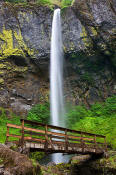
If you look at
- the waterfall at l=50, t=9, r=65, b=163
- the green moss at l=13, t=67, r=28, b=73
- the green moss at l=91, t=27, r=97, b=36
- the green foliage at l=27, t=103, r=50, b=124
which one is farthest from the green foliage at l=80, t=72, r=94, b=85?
the green moss at l=13, t=67, r=28, b=73

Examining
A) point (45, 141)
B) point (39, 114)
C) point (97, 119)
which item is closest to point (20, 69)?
point (39, 114)

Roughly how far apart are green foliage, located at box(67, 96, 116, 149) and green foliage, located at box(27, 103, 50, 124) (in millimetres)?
2621

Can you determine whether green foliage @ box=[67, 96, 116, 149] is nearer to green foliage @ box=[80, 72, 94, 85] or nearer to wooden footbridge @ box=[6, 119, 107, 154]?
green foliage @ box=[80, 72, 94, 85]

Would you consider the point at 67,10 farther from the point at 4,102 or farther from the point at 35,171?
the point at 35,171

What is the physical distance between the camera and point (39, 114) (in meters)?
20.0

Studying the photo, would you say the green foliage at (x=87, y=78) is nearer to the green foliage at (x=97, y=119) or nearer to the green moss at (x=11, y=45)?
the green foliage at (x=97, y=119)

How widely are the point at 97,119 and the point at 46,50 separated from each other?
10.4m

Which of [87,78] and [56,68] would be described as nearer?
[56,68]

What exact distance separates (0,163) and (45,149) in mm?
2246

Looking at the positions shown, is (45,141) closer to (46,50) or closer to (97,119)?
(97,119)

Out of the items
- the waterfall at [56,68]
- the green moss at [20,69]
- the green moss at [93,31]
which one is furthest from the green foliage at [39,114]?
the green moss at [93,31]

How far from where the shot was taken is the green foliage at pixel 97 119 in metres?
15.1

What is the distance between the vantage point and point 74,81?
23.7m

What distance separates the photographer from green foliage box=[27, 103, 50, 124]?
1962 centimetres
